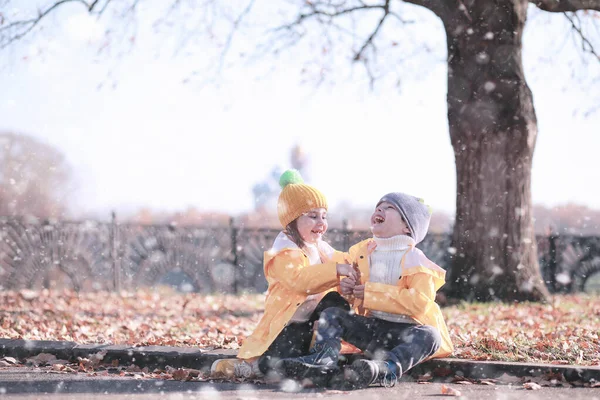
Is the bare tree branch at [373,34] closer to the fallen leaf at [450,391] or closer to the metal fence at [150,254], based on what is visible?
the metal fence at [150,254]

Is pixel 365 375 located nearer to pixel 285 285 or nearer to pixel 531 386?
pixel 285 285

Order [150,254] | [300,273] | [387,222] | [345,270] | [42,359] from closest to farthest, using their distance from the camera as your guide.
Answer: [345,270] < [300,273] < [387,222] < [42,359] < [150,254]

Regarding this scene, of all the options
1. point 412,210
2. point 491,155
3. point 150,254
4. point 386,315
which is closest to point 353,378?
point 386,315

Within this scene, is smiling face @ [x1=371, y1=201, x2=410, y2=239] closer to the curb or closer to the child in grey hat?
the child in grey hat

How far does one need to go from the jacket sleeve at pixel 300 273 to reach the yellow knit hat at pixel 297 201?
0.27 metres

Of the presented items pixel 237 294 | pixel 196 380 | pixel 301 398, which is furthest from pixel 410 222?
pixel 237 294

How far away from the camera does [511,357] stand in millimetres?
5770

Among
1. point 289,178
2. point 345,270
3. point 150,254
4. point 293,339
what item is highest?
point 289,178

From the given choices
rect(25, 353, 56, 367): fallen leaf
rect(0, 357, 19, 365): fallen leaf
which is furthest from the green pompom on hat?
rect(0, 357, 19, 365): fallen leaf

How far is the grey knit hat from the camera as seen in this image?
195 inches

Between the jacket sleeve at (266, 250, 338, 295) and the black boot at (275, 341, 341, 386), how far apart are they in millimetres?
392

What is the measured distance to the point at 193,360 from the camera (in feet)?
19.5

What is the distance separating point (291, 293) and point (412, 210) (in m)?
1.01

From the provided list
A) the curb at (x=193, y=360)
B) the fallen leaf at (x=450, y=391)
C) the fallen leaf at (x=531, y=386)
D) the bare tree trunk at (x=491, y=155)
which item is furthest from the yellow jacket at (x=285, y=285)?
the bare tree trunk at (x=491, y=155)
